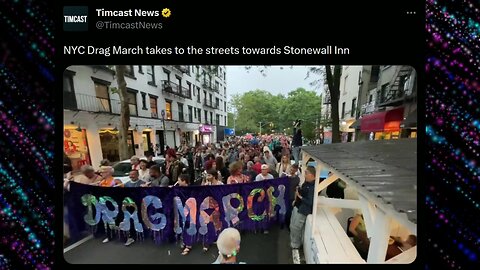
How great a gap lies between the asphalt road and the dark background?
536 mm

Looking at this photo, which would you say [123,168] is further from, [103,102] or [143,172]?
[103,102]

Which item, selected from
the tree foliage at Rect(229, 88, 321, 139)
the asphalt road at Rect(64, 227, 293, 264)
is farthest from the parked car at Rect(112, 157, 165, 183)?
the tree foliage at Rect(229, 88, 321, 139)

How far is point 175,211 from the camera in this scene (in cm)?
193

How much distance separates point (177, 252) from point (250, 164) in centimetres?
174

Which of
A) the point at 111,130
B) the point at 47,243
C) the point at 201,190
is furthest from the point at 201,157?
the point at 47,243

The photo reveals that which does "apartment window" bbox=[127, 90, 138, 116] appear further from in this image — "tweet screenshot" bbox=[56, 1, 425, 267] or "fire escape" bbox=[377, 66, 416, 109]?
"fire escape" bbox=[377, 66, 416, 109]

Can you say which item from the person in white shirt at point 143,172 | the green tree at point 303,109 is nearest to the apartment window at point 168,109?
the person in white shirt at point 143,172
